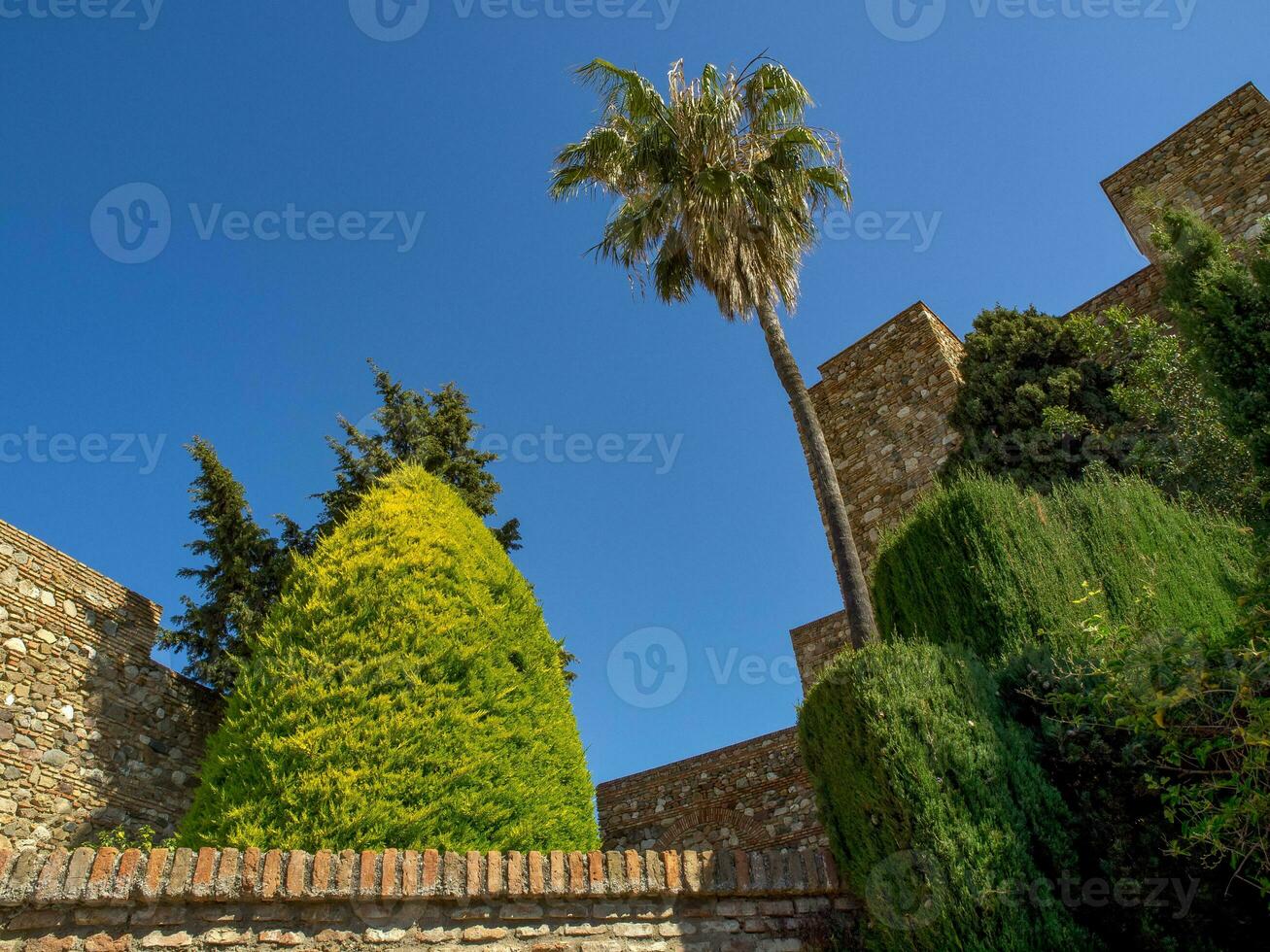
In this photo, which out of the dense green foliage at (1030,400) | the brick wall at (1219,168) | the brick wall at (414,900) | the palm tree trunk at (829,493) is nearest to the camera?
the brick wall at (414,900)

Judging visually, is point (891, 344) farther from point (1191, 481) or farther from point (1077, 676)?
point (1077, 676)

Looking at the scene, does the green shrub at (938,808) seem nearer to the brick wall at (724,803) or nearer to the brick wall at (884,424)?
the brick wall at (724,803)

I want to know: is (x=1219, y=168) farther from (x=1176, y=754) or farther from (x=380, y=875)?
(x=380, y=875)

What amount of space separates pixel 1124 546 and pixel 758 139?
6959 millimetres

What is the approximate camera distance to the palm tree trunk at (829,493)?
9055mm

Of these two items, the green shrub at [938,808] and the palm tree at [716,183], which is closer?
the green shrub at [938,808]

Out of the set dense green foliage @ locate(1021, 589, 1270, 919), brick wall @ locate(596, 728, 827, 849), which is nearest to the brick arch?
brick wall @ locate(596, 728, 827, 849)

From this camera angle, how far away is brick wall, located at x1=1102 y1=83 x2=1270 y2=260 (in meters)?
12.1

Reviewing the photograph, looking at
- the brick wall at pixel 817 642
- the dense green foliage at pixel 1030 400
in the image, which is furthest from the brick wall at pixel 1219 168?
the brick wall at pixel 817 642

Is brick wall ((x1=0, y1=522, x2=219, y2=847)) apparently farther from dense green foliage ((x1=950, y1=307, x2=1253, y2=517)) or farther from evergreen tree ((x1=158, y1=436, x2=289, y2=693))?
dense green foliage ((x1=950, y1=307, x2=1253, y2=517))

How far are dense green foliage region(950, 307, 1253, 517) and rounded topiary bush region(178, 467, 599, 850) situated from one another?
6734 mm

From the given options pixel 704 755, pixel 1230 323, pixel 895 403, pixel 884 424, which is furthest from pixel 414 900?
pixel 895 403

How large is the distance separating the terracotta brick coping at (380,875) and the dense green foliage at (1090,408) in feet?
20.8

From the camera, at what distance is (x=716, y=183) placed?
1084 centimetres
